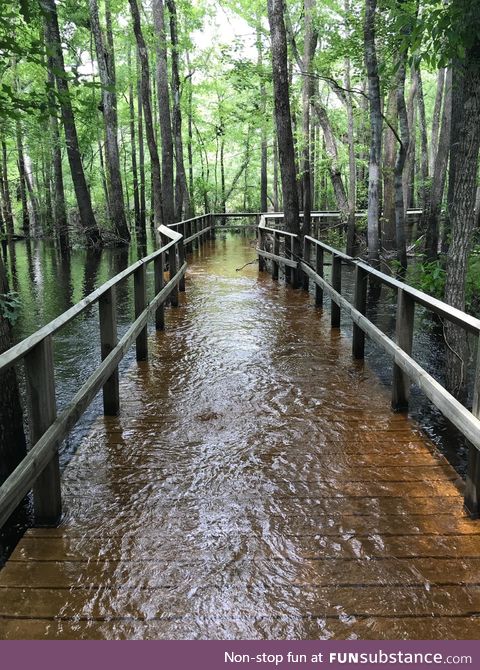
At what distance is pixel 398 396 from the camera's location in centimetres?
491

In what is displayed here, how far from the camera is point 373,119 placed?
35.0 feet

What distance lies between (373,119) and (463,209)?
5.83 metres

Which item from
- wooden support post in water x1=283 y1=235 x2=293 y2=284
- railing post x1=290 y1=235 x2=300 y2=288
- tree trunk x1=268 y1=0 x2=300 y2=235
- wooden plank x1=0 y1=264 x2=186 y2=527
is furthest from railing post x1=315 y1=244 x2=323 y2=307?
wooden plank x1=0 y1=264 x2=186 y2=527

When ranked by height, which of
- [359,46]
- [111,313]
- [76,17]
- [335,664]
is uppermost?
[76,17]

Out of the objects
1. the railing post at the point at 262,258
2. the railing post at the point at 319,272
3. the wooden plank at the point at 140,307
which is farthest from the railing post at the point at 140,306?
the railing post at the point at 262,258

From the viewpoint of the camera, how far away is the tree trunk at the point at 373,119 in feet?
33.2

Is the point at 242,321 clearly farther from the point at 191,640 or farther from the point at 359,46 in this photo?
the point at 359,46

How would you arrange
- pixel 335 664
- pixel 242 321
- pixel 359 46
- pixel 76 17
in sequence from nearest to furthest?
pixel 335 664
pixel 242 321
pixel 359 46
pixel 76 17

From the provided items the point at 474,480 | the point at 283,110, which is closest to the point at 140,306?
the point at 474,480

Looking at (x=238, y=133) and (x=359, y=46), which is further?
(x=238, y=133)

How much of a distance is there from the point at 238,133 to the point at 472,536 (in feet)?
119

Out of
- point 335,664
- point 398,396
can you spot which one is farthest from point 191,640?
point 398,396

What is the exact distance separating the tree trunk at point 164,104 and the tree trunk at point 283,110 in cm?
676

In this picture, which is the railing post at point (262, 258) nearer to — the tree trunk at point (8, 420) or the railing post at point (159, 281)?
the railing post at point (159, 281)
